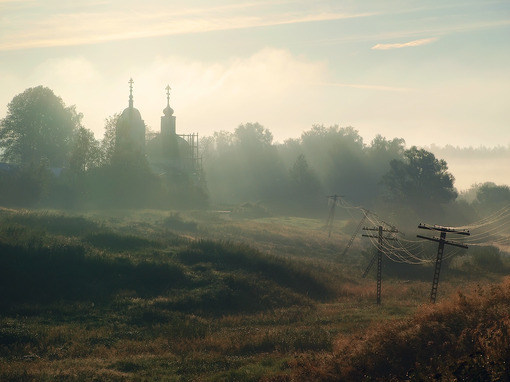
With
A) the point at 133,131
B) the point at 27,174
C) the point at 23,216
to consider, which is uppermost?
the point at 133,131

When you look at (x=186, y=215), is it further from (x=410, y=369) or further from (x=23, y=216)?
(x=410, y=369)

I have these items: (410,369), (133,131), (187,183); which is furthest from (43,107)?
(410,369)

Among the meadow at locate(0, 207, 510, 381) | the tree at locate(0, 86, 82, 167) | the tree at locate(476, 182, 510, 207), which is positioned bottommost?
the meadow at locate(0, 207, 510, 381)

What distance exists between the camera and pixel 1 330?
23578mm

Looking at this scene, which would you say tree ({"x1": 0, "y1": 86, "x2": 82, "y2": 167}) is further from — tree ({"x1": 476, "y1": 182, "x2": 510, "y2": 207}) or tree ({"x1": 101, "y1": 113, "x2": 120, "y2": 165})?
tree ({"x1": 476, "y1": 182, "x2": 510, "y2": 207})

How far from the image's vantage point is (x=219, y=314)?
3125 centimetres

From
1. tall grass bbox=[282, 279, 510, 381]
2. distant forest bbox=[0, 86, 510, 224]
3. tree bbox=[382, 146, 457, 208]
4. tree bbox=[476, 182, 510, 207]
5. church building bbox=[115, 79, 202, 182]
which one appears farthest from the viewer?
tree bbox=[476, 182, 510, 207]

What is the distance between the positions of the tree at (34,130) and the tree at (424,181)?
225ft

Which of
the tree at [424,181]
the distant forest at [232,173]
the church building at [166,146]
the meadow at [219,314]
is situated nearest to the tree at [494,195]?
the distant forest at [232,173]

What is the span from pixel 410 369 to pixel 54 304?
68.8 ft

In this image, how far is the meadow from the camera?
17750mm

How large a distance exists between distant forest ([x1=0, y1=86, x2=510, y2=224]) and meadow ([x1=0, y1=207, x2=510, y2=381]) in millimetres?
24860

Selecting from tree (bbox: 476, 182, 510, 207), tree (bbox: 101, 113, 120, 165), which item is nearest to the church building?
tree (bbox: 101, 113, 120, 165)

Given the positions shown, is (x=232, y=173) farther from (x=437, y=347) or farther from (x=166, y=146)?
(x=437, y=347)
